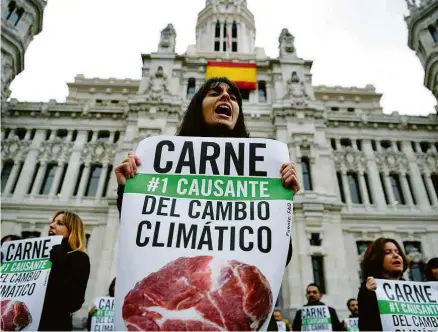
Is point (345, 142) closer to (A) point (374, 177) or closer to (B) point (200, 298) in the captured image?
(A) point (374, 177)

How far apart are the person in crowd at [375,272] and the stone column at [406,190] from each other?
58.6 feet

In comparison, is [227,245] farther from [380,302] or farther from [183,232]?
[380,302]

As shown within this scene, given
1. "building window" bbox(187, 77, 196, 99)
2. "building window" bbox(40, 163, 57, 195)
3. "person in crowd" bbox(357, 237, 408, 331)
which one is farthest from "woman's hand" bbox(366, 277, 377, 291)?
"building window" bbox(187, 77, 196, 99)

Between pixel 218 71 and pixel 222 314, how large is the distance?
2291 centimetres

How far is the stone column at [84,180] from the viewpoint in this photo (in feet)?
62.0

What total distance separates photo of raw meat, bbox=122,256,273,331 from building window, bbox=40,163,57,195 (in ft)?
66.4

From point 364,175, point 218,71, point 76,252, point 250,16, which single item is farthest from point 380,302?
point 250,16

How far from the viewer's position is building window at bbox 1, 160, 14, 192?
19603 millimetres

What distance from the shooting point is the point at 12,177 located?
19.3m

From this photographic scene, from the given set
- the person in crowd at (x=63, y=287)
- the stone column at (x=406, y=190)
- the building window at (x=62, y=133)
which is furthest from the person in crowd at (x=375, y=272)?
the building window at (x=62, y=133)

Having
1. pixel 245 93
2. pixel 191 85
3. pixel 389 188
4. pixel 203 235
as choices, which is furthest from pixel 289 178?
Result: pixel 191 85

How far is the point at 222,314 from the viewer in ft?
5.53

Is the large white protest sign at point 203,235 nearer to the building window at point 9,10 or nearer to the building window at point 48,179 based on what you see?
the building window at point 48,179

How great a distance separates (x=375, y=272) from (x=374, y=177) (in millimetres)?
18111
